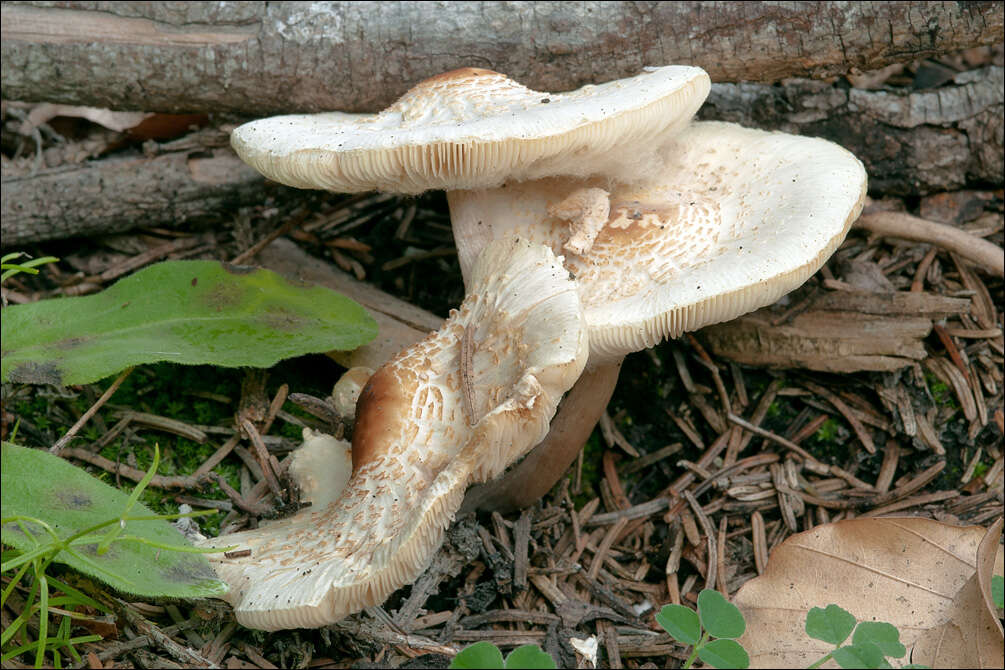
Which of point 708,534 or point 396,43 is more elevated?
point 396,43

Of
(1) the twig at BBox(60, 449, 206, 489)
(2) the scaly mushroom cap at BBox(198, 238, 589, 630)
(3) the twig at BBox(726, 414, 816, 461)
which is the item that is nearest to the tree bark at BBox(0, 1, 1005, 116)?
(2) the scaly mushroom cap at BBox(198, 238, 589, 630)

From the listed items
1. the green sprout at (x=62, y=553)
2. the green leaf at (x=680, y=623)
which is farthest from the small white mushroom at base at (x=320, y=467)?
the green leaf at (x=680, y=623)

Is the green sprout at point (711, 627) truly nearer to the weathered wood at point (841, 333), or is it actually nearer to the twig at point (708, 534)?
the twig at point (708, 534)

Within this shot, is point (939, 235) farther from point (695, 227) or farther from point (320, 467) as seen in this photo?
point (320, 467)

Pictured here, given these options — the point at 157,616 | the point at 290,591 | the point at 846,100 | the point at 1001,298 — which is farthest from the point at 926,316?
the point at 157,616

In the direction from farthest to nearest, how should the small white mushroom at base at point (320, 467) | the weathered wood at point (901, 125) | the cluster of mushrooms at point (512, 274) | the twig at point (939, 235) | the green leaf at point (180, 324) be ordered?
the weathered wood at point (901, 125)
the twig at point (939, 235)
the small white mushroom at base at point (320, 467)
the green leaf at point (180, 324)
the cluster of mushrooms at point (512, 274)

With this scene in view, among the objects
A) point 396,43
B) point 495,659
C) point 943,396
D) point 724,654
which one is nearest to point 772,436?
point 943,396

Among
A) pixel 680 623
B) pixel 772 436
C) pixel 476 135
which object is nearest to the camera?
pixel 680 623
